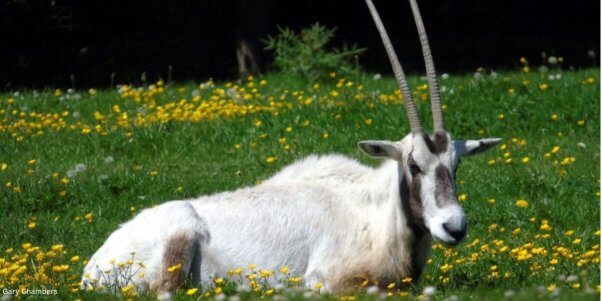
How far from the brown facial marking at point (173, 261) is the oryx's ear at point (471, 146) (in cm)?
181

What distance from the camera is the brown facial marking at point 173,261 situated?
7379 millimetres

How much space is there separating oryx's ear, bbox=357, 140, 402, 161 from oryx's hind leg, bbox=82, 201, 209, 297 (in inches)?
48.6

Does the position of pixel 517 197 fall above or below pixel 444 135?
below

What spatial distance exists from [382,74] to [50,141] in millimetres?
6476

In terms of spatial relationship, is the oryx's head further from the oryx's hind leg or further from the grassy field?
the oryx's hind leg

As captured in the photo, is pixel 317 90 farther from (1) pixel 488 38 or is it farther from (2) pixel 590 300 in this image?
(2) pixel 590 300

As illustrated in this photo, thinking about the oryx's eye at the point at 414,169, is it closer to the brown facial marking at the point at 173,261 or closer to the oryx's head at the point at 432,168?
the oryx's head at the point at 432,168

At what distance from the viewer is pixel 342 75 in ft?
48.9

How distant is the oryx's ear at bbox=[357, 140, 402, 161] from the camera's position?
7.29 m

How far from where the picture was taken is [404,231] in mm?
7441

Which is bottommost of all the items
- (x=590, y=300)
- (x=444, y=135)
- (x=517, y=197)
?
(x=517, y=197)

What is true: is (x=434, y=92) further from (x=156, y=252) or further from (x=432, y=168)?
(x=156, y=252)

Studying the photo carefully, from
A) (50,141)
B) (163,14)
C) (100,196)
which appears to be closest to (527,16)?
(163,14)

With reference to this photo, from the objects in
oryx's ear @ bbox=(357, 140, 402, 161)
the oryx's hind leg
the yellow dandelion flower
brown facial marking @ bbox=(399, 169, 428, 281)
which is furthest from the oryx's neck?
the yellow dandelion flower
